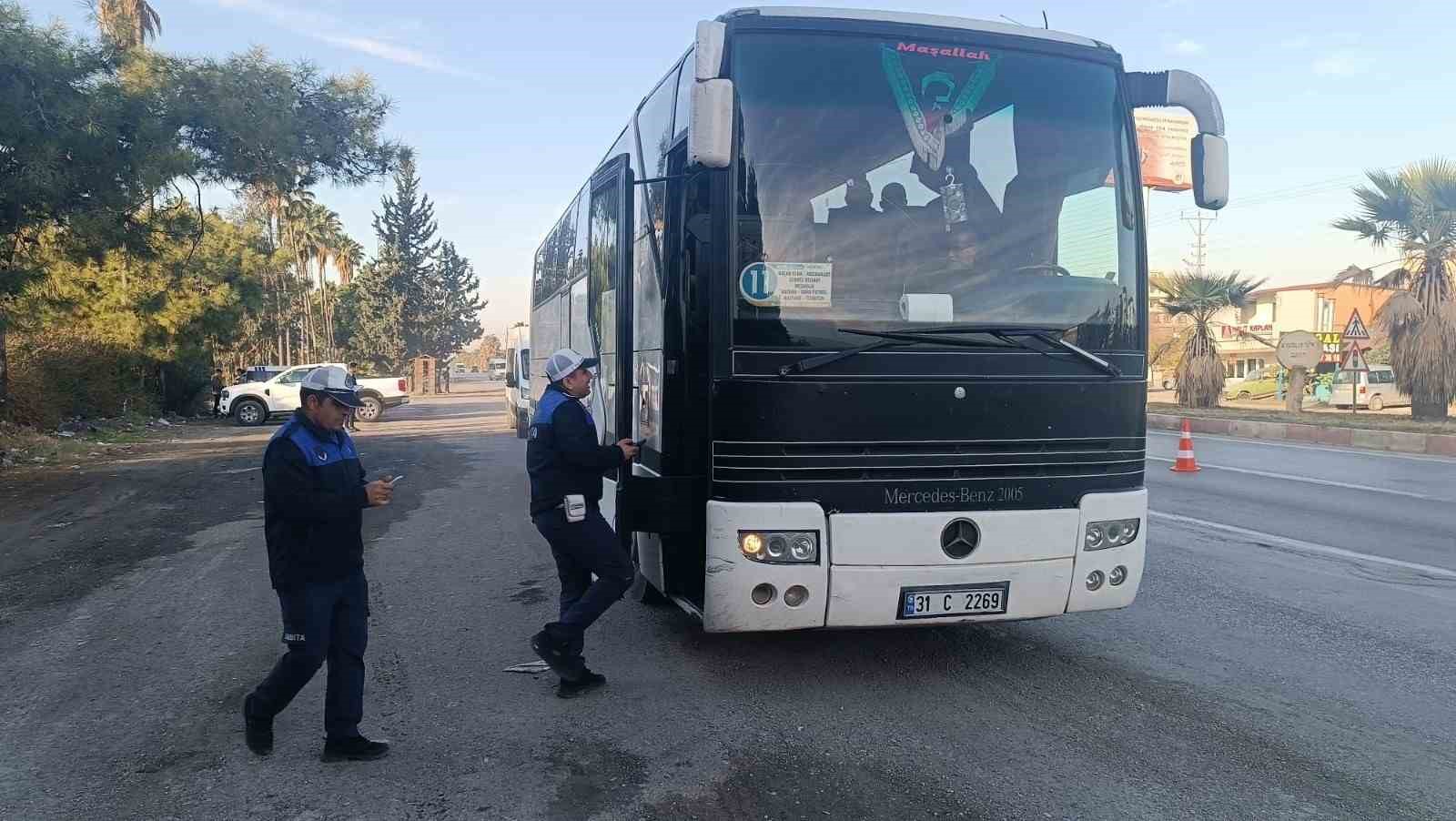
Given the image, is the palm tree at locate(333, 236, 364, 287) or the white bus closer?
the white bus

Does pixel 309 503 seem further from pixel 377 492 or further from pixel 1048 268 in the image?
pixel 1048 268

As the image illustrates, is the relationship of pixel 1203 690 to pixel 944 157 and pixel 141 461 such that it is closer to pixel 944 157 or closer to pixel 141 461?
pixel 944 157

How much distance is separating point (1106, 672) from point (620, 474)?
2.82 m

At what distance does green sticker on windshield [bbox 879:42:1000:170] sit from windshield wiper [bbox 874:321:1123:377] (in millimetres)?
819

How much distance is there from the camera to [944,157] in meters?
4.94

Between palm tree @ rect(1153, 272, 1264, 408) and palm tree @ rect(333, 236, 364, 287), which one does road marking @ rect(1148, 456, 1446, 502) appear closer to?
palm tree @ rect(1153, 272, 1264, 408)

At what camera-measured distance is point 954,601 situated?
4797 millimetres

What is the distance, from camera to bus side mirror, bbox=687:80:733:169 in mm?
4453

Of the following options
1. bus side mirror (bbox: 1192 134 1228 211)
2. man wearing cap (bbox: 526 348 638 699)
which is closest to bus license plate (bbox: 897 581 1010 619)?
man wearing cap (bbox: 526 348 638 699)

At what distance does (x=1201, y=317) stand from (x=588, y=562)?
27.1 m

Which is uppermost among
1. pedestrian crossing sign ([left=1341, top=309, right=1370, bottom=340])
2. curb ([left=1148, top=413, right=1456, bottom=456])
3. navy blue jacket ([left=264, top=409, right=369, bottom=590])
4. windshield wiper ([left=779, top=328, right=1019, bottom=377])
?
pedestrian crossing sign ([left=1341, top=309, right=1370, bottom=340])

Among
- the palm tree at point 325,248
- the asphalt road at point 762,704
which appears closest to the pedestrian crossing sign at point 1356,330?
the asphalt road at point 762,704

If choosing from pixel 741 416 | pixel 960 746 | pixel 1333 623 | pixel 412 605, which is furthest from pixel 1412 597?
pixel 412 605

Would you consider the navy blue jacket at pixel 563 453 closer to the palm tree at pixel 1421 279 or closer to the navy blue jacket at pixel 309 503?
the navy blue jacket at pixel 309 503
